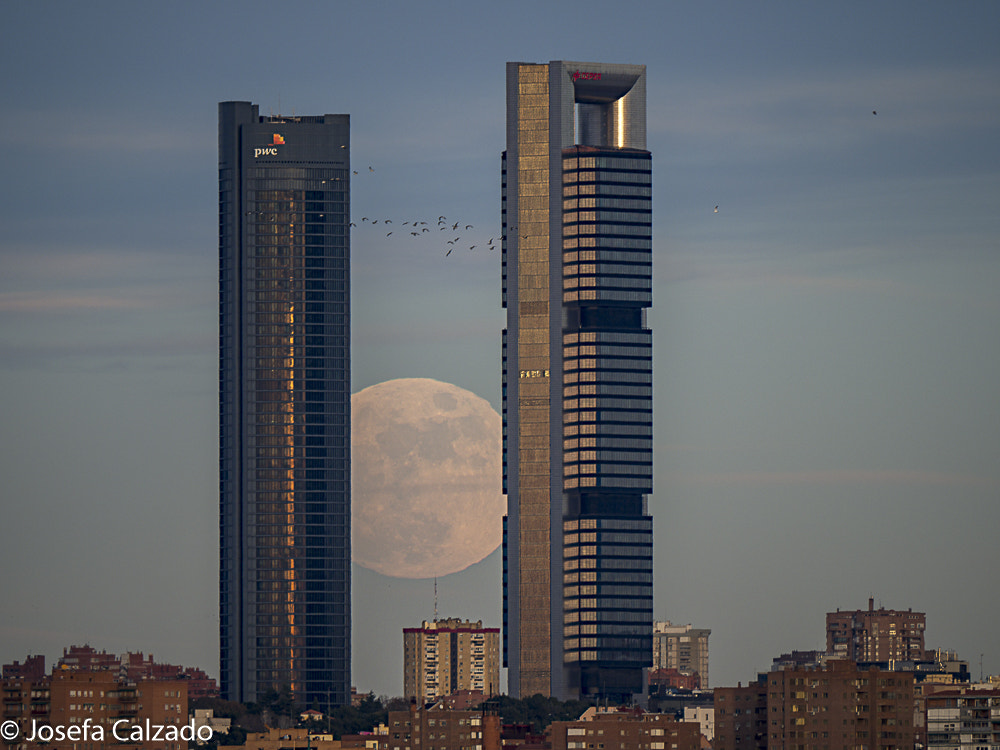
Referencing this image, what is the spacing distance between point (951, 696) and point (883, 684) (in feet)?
21.5

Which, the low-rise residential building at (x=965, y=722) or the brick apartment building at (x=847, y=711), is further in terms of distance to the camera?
the brick apartment building at (x=847, y=711)

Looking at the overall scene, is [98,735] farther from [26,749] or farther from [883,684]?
[883,684]

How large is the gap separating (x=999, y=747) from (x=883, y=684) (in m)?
17.7

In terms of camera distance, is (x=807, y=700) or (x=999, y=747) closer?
(x=999, y=747)

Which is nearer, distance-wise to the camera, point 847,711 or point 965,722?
point 965,722

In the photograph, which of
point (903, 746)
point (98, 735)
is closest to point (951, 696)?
point (903, 746)

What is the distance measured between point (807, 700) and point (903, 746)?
25.1ft

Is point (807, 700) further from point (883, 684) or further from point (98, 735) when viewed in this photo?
point (98, 735)

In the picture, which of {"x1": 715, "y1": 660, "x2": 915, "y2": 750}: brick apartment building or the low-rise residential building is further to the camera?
{"x1": 715, "y1": 660, "x2": 915, "y2": 750}: brick apartment building

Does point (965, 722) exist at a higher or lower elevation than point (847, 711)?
lower

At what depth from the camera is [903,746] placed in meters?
192

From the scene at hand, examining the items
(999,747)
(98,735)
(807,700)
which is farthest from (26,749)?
(999,747)

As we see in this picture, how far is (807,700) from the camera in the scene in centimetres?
19412

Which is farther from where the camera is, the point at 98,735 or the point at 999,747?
the point at 98,735
